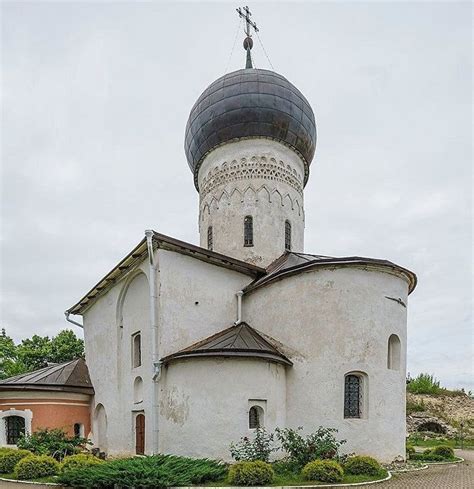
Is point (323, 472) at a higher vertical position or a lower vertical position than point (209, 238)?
lower

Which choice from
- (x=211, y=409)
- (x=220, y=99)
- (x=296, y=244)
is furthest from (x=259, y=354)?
(x=220, y=99)

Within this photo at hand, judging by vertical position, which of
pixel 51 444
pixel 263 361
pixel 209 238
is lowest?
pixel 51 444

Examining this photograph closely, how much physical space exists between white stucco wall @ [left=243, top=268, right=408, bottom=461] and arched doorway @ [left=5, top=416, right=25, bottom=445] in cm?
991

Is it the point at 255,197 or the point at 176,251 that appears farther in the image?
the point at 255,197

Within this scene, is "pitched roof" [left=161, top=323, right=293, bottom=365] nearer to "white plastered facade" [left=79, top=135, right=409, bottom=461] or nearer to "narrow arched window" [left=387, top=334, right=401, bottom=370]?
"white plastered facade" [left=79, top=135, right=409, bottom=461]

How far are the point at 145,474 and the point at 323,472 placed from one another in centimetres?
381

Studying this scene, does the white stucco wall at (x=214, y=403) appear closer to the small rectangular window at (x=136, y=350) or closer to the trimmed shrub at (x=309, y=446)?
the trimmed shrub at (x=309, y=446)

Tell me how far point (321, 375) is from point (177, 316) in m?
4.43

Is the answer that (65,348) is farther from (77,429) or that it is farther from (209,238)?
(209,238)

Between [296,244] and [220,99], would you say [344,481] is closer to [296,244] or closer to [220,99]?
[296,244]

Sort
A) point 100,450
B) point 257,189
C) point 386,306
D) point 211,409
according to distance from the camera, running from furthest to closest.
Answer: point 257,189 < point 100,450 < point 386,306 < point 211,409

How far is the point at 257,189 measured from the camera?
19.4 meters

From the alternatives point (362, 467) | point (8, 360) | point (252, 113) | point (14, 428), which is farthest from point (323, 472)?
point (8, 360)

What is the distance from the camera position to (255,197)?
19.3 m
